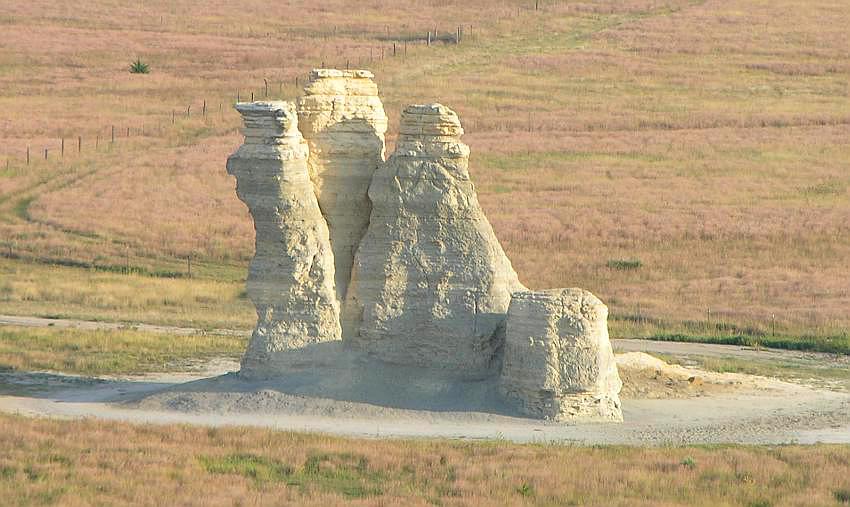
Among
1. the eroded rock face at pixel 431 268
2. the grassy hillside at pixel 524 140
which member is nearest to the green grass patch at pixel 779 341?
the grassy hillside at pixel 524 140

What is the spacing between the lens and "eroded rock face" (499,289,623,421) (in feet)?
115

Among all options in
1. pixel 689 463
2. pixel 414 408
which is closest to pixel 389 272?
pixel 414 408

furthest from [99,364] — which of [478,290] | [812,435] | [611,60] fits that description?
[611,60]

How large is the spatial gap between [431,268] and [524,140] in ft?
168

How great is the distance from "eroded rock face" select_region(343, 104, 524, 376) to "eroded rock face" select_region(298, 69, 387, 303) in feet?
4.07

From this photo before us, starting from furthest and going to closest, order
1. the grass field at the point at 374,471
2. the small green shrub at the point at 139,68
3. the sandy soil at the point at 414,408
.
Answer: the small green shrub at the point at 139,68, the sandy soil at the point at 414,408, the grass field at the point at 374,471

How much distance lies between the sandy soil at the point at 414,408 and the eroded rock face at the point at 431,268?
0.76 meters

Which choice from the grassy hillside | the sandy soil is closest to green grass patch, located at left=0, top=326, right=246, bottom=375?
the sandy soil

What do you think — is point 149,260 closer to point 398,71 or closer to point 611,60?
point 398,71

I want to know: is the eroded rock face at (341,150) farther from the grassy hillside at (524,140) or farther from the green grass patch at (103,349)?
the grassy hillside at (524,140)

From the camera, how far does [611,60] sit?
110500mm

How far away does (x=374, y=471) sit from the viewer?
3044 centimetres

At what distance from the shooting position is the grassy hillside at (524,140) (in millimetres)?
60969

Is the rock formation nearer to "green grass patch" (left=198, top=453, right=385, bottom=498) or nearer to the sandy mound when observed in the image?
the sandy mound
